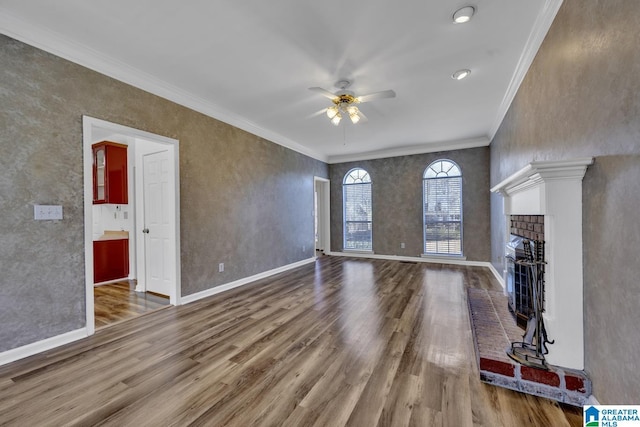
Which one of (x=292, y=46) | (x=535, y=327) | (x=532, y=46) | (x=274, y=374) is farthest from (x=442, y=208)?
(x=274, y=374)

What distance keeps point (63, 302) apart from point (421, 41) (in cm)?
408

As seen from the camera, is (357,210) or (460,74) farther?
(357,210)

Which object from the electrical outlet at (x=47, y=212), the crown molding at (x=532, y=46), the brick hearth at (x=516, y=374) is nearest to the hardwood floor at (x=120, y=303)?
the electrical outlet at (x=47, y=212)

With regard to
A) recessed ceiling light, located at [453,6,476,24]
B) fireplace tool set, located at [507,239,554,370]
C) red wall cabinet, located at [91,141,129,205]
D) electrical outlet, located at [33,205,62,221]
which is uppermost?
recessed ceiling light, located at [453,6,476,24]

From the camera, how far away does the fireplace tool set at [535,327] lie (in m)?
1.75

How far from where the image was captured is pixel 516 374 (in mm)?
1710

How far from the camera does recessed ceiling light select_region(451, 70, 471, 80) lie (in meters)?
2.89

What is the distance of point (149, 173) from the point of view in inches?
154

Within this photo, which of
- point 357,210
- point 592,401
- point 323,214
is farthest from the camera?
point 323,214

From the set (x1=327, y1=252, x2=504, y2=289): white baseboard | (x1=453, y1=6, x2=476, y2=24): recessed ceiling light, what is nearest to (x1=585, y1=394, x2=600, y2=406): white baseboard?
(x1=453, y1=6, x2=476, y2=24): recessed ceiling light

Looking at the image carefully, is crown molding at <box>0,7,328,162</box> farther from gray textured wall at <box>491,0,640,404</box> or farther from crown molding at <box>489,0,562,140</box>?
gray textured wall at <box>491,0,640,404</box>

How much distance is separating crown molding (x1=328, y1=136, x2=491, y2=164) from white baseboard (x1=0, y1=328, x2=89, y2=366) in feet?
20.1

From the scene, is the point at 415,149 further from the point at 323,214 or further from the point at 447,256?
the point at 323,214

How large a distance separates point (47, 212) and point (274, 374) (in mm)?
2426
